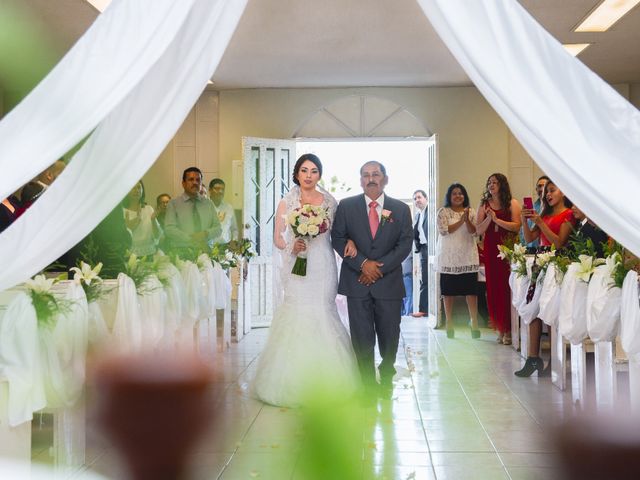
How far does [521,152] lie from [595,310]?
790 cm

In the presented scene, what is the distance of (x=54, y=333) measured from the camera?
12.2 feet

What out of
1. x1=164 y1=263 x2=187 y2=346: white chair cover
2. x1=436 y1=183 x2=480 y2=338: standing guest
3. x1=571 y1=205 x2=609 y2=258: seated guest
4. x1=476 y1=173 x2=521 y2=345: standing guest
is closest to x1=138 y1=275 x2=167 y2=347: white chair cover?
x1=164 y1=263 x2=187 y2=346: white chair cover

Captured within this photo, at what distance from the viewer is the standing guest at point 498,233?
29.2 feet

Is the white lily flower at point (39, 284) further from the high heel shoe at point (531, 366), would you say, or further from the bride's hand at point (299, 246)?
the high heel shoe at point (531, 366)

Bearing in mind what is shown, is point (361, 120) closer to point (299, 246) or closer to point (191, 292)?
point (191, 292)

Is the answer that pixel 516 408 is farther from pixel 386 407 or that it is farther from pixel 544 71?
pixel 544 71

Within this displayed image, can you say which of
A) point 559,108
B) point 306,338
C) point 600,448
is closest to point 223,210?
point 306,338

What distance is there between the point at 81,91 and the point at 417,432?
315 centimetres

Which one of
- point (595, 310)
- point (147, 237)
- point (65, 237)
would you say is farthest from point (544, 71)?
point (147, 237)

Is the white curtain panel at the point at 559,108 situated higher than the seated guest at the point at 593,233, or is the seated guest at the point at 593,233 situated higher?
the white curtain panel at the point at 559,108

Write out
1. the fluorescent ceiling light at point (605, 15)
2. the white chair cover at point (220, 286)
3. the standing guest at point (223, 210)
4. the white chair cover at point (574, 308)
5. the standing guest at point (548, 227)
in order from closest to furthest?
the white chair cover at point (574, 308), the standing guest at point (548, 227), the white chair cover at point (220, 286), the fluorescent ceiling light at point (605, 15), the standing guest at point (223, 210)

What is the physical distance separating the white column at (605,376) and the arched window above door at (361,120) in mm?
8257

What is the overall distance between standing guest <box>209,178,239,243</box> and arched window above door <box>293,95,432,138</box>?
2.93 m

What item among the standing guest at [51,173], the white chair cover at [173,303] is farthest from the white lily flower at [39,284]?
the white chair cover at [173,303]
